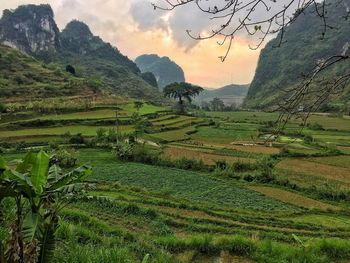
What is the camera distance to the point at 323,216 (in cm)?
1828

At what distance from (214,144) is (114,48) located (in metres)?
155

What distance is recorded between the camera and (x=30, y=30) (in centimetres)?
15438

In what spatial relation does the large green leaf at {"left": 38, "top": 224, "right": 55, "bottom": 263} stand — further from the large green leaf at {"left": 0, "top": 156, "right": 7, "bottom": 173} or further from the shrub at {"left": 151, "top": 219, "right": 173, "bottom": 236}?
the shrub at {"left": 151, "top": 219, "right": 173, "bottom": 236}

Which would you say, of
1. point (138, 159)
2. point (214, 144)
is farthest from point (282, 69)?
point (138, 159)

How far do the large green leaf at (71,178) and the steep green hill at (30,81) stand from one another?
55.3 metres

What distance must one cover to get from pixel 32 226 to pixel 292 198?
18.4 metres

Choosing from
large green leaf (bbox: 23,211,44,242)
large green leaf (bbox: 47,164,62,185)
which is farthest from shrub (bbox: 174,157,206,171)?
large green leaf (bbox: 23,211,44,242)

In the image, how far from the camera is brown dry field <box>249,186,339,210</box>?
65.8 feet

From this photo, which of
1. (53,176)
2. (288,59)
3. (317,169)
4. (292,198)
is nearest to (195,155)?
(317,169)

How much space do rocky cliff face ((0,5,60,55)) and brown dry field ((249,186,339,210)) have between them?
446 ft

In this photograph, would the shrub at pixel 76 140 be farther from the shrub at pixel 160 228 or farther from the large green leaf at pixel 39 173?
the large green leaf at pixel 39 173

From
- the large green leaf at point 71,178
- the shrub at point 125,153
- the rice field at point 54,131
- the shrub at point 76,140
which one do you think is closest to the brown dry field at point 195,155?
the shrub at point 125,153

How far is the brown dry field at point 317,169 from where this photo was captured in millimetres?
26964

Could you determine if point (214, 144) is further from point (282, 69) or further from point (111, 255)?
point (282, 69)
